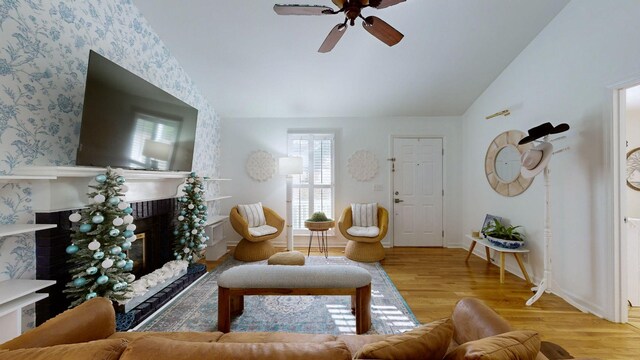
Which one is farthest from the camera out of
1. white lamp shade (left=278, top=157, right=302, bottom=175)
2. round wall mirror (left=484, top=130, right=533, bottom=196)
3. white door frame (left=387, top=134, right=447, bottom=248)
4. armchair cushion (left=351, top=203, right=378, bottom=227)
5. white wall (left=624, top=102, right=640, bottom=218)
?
white door frame (left=387, top=134, right=447, bottom=248)

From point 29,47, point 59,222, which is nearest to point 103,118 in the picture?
point 29,47

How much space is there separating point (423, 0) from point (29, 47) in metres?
3.45

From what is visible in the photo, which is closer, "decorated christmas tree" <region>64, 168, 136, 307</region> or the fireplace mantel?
the fireplace mantel

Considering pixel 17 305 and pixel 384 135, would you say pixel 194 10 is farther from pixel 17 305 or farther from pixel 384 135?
pixel 384 135

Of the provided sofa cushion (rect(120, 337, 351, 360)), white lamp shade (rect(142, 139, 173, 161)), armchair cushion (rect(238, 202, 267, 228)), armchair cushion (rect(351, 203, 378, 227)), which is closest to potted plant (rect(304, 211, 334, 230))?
armchair cushion (rect(351, 203, 378, 227))

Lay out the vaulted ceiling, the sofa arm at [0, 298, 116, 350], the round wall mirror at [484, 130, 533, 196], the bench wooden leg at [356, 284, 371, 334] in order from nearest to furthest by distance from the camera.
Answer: the sofa arm at [0, 298, 116, 350]
the bench wooden leg at [356, 284, 371, 334]
the vaulted ceiling
the round wall mirror at [484, 130, 533, 196]

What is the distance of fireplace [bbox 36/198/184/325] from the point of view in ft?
6.09

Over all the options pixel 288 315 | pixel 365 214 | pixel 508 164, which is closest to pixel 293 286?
pixel 288 315

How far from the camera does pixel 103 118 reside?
2.06m

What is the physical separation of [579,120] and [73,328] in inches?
170

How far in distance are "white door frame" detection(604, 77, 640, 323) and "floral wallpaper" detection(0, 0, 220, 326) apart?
4.81 meters

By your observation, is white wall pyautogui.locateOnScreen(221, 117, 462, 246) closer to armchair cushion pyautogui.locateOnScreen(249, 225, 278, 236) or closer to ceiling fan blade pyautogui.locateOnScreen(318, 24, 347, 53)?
armchair cushion pyautogui.locateOnScreen(249, 225, 278, 236)

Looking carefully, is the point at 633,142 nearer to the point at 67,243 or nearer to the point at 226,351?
the point at 226,351

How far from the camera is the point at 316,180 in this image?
4.89m
